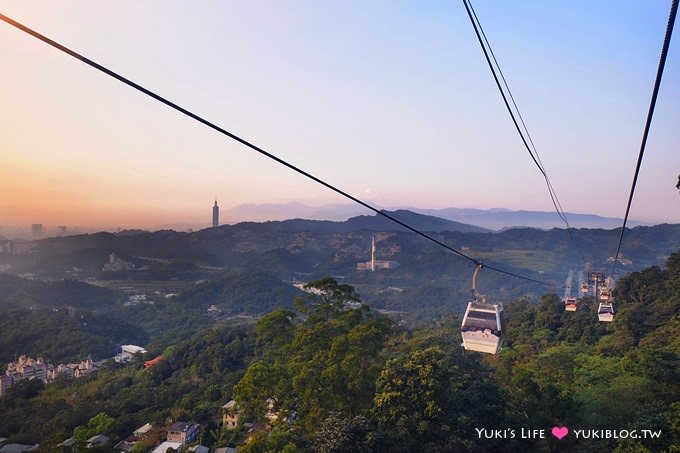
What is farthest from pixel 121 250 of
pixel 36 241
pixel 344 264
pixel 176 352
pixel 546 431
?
pixel 546 431

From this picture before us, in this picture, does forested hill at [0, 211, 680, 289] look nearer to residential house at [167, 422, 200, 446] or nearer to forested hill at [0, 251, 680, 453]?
residential house at [167, 422, 200, 446]

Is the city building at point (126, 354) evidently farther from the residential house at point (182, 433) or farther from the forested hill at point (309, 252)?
the forested hill at point (309, 252)

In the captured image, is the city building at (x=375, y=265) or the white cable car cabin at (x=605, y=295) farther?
the city building at (x=375, y=265)

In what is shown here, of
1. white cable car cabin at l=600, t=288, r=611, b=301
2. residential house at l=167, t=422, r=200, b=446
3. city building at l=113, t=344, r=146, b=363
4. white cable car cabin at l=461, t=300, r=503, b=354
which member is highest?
white cable car cabin at l=461, t=300, r=503, b=354

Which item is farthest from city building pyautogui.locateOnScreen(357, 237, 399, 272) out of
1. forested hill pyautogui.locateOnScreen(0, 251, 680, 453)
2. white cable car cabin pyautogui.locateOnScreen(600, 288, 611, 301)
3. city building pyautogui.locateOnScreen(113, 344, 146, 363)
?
white cable car cabin pyautogui.locateOnScreen(600, 288, 611, 301)

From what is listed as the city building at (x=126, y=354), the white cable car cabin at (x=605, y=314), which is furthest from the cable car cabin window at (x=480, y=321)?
the city building at (x=126, y=354)

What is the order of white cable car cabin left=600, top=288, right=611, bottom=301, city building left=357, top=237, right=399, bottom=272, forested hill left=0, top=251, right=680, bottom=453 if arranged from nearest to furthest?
forested hill left=0, top=251, right=680, bottom=453 → white cable car cabin left=600, top=288, right=611, bottom=301 → city building left=357, top=237, right=399, bottom=272

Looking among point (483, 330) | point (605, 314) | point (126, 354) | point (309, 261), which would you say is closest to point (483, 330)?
point (483, 330)

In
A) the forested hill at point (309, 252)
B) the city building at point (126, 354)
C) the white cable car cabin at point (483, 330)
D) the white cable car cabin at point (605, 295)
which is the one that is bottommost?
the city building at point (126, 354)

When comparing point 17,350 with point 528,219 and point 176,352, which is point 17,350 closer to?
point 176,352

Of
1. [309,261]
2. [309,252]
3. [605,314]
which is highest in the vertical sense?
[605,314]

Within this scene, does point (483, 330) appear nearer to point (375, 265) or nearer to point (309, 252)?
point (375, 265)
